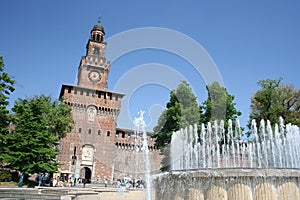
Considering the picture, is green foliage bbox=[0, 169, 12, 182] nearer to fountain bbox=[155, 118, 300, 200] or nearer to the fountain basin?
fountain bbox=[155, 118, 300, 200]

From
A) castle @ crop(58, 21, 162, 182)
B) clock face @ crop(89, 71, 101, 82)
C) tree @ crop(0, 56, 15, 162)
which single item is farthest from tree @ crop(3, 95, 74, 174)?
clock face @ crop(89, 71, 101, 82)

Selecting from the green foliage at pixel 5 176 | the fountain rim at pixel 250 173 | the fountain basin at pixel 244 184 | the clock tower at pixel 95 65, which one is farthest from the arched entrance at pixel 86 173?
the fountain rim at pixel 250 173

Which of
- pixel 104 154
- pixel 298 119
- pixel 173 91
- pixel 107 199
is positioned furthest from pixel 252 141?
pixel 104 154

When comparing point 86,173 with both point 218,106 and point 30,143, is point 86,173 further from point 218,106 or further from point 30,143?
point 218,106

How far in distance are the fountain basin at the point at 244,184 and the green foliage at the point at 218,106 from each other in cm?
1701

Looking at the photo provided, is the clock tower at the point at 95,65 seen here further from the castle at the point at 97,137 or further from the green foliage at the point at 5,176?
the green foliage at the point at 5,176

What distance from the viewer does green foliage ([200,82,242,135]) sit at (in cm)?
2142

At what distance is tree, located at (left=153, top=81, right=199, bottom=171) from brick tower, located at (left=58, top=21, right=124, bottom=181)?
13635mm

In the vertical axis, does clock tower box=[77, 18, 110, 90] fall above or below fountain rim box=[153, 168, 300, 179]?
above

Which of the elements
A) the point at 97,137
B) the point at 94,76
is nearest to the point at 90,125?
the point at 97,137

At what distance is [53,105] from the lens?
973 inches

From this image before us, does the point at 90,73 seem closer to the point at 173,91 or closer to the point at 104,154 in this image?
the point at 104,154

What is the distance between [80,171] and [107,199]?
24055 mm

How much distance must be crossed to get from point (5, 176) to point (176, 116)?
13.2m
